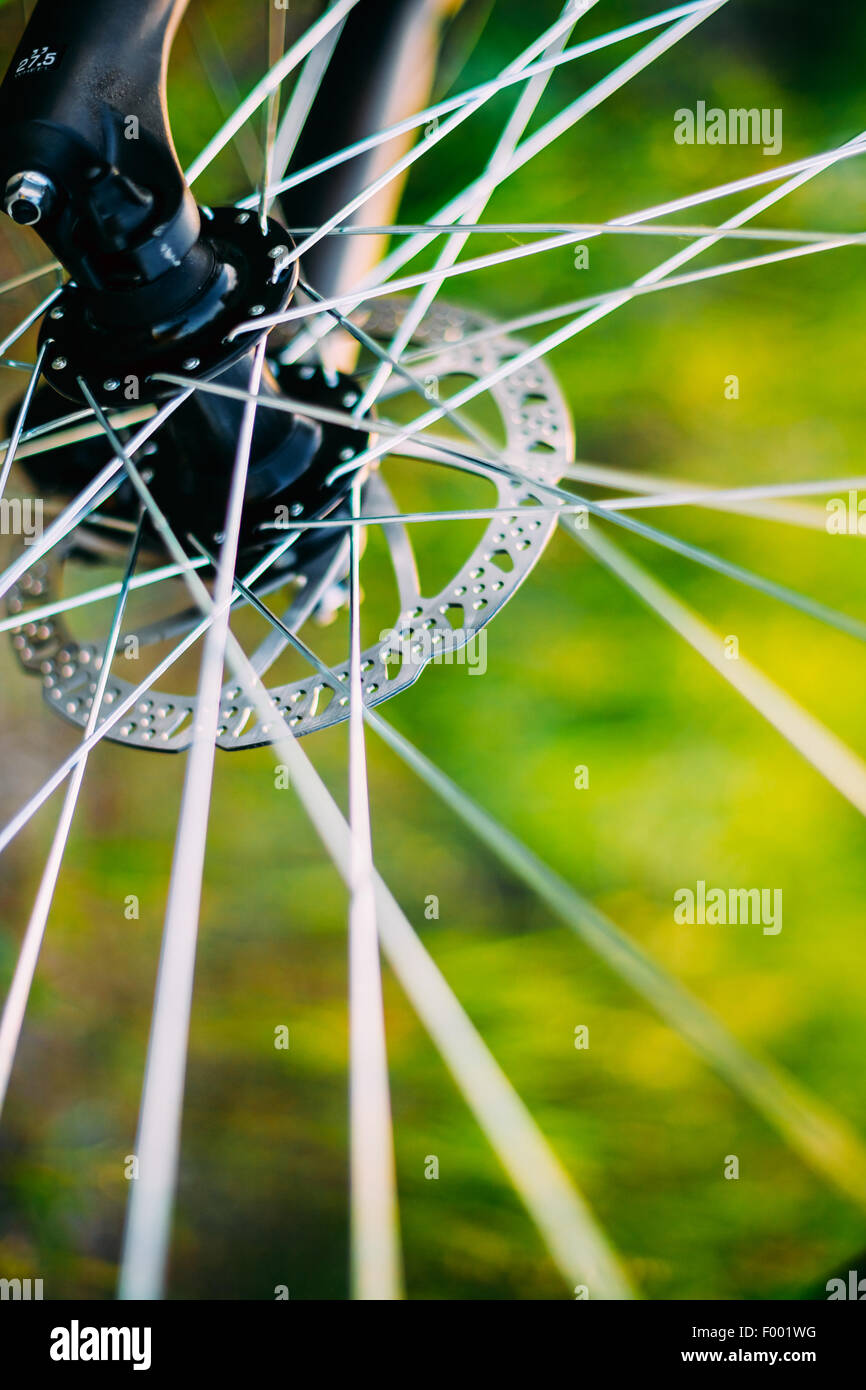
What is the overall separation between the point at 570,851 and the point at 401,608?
0.29m

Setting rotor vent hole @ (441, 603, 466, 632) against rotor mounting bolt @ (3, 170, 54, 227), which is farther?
rotor vent hole @ (441, 603, 466, 632)

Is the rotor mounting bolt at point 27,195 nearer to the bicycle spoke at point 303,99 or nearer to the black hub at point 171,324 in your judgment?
the black hub at point 171,324

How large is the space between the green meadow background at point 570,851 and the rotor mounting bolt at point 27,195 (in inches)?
14.4

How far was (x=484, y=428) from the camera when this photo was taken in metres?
0.66

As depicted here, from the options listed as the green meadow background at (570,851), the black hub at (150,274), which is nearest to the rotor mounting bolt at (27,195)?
the black hub at (150,274)

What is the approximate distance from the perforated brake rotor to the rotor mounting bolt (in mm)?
124

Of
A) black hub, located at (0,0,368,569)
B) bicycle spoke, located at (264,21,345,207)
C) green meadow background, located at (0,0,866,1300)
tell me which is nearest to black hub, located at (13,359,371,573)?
black hub, located at (0,0,368,569)

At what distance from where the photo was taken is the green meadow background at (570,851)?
570 millimetres

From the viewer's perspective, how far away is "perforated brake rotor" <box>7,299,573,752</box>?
1.18 ft

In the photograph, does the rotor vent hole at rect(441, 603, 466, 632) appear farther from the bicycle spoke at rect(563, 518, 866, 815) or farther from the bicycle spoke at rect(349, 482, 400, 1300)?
the bicycle spoke at rect(349, 482, 400, 1300)

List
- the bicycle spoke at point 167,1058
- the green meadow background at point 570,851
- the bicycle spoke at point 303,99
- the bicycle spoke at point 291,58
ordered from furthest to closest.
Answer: the green meadow background at point 570,851 → the bicycle spoke at point 303,99 → the bicycle spoke at point 291,58 → the bicycle spoke at point 167,1058

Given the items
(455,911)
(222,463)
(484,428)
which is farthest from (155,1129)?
(484,428)

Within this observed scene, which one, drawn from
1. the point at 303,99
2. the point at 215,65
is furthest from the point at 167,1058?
the point at 215,65

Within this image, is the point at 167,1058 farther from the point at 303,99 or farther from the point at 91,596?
the point at 303,99
